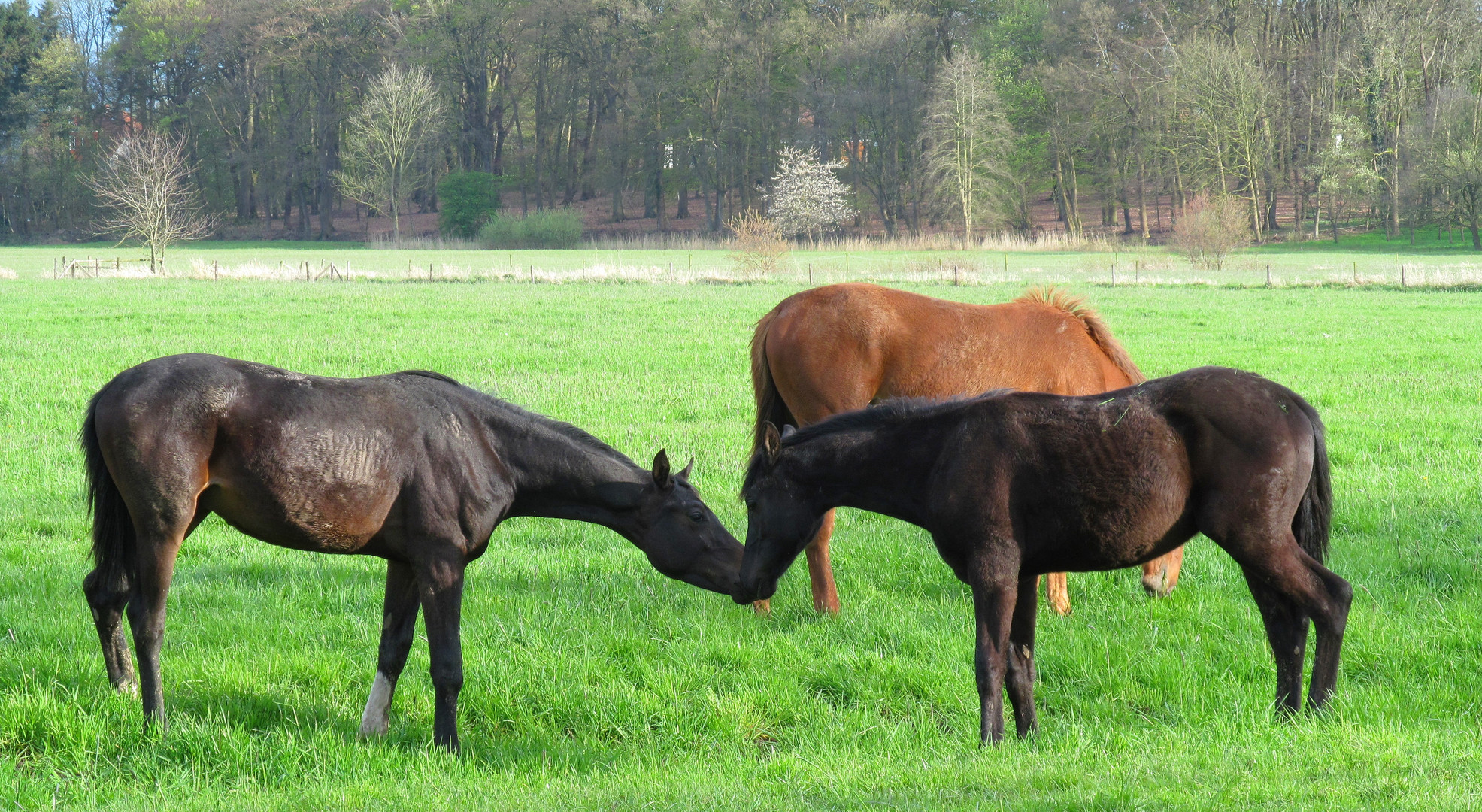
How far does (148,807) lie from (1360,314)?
23.8m

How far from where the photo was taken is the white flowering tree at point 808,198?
211ft

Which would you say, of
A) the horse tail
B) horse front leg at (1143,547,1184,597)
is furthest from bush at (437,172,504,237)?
horse front leg at (1143,547,1184,597)

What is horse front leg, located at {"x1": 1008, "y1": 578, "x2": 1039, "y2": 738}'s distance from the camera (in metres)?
4.35

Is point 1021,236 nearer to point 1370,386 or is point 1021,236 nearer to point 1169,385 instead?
point 1370,386

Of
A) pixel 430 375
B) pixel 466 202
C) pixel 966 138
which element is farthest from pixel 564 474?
pixel 466 202

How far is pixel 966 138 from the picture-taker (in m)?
61.7

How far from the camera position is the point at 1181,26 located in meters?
62.6

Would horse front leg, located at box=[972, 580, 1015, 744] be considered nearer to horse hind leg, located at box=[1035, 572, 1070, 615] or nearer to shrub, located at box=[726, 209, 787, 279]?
horse hind leg, located at box=[1035, 572, 1070, 615]

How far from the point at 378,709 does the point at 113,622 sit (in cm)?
120

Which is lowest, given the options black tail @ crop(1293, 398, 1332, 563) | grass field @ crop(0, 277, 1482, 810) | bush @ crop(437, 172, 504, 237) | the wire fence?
grass field @ crop(0, 277, 1482, 810)

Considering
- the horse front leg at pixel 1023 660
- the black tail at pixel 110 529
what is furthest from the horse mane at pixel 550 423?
the horse front leg at pixel 1023 660

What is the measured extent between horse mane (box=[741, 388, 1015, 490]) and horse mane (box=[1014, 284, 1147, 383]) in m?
2.44

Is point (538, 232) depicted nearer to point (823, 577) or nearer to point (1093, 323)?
point (1093, 323)

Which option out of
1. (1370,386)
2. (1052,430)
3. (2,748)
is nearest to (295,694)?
(2,748)
